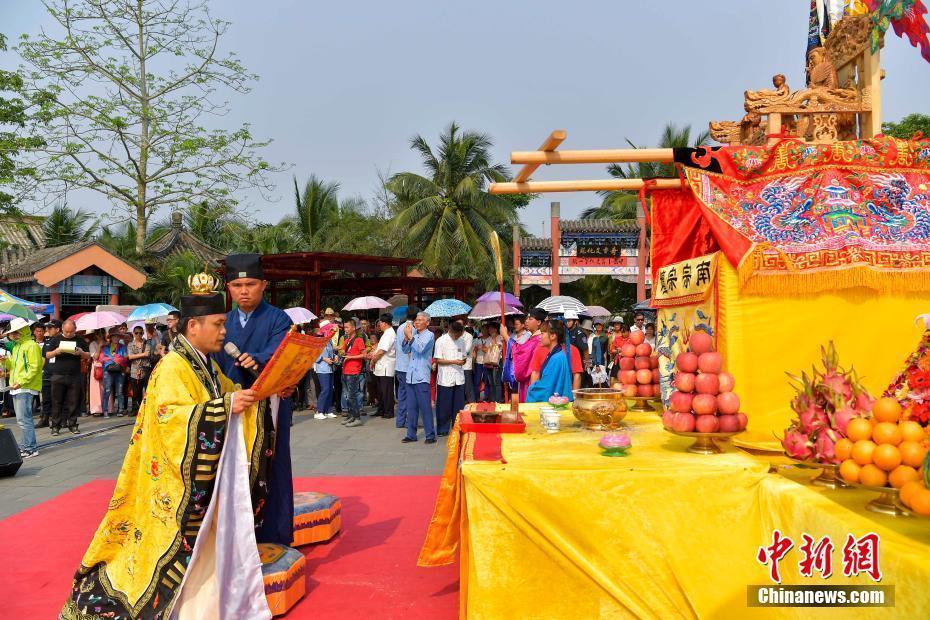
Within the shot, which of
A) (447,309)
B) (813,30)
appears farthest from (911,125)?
(813,30)

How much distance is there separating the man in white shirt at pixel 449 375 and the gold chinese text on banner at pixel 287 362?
5376 mm

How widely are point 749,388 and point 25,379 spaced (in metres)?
8.10

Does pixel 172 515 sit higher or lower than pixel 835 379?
lower

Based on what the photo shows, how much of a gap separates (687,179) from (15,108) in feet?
50.8

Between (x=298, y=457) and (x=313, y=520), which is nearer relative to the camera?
(x=313, y=520)

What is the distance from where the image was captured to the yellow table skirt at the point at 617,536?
109 inches

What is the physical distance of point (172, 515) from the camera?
10.0ft

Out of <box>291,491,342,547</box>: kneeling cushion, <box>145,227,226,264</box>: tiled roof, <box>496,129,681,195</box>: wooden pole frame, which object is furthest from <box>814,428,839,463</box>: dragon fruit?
<box>145,227,226,264</box>: tiled roof

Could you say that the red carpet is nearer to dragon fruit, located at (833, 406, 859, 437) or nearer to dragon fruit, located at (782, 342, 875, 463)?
dragon fruit, located at (782, 342, 875, 463)

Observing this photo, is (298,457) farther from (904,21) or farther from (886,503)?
(904,21)

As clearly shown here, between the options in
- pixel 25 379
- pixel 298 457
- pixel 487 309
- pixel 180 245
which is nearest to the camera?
pixel 298 457

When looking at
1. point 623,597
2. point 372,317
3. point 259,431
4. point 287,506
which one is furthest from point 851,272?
point 372,317

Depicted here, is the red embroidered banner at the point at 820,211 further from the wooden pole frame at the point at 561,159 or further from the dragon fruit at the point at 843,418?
the dragon fruit at the point at 843,418

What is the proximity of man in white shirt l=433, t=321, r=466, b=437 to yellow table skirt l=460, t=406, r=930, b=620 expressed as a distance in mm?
5824
